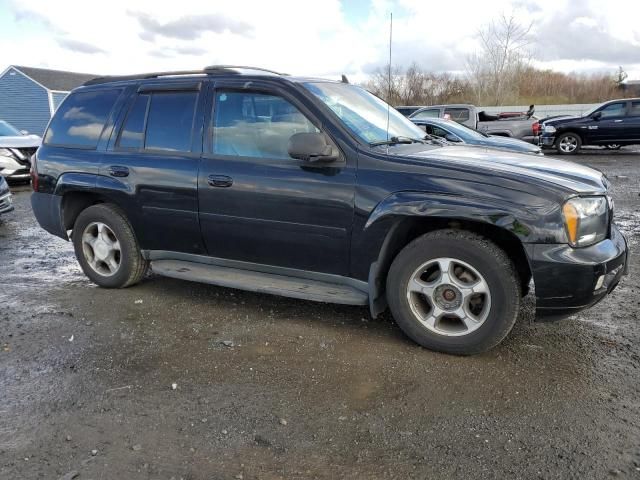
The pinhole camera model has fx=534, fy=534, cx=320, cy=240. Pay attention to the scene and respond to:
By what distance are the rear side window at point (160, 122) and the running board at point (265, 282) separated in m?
0.99

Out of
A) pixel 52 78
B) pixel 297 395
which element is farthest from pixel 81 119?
pixel 52 78

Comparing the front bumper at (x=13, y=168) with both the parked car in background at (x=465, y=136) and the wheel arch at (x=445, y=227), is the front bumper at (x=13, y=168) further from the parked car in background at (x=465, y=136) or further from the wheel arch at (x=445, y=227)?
the wheel arch at (x=445, y=227)

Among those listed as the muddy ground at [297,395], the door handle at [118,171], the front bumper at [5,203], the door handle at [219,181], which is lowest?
the muddy ground at [297,395]

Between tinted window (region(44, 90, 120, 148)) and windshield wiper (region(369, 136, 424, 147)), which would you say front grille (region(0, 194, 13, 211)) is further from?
windshield wiper (region(369, 136, 424, 147))

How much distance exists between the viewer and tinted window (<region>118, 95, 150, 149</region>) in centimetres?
461

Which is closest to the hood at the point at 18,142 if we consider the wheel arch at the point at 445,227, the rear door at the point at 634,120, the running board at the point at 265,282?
the running board at the point at 265,282

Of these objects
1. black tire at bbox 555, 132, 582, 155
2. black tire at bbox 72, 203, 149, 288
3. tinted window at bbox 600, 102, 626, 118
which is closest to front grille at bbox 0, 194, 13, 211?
black tire at bbox 72, 203, 149, 288

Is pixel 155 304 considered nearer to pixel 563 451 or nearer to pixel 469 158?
pixel 469 158

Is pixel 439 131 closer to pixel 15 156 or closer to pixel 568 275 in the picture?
pixel 568 275

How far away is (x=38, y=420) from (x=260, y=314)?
1.83 m

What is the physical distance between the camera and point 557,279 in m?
3.22

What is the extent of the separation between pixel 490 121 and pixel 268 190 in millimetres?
17030

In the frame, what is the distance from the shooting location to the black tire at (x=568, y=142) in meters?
17.6

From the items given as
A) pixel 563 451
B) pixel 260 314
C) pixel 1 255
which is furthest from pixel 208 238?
pixel 1 255
